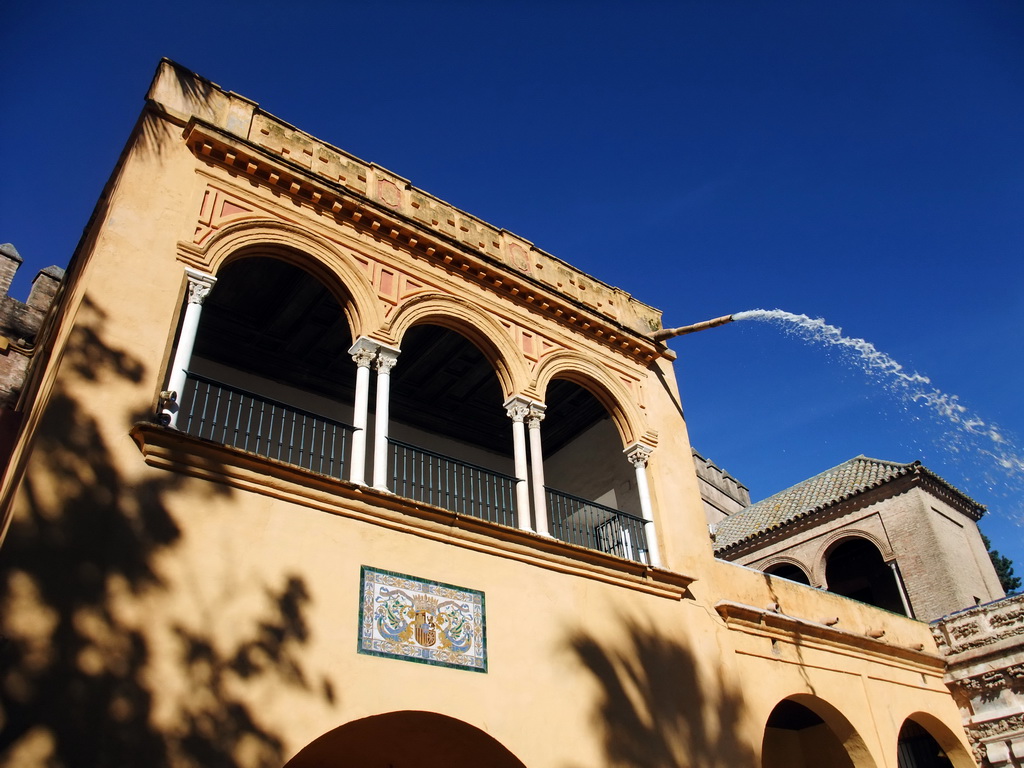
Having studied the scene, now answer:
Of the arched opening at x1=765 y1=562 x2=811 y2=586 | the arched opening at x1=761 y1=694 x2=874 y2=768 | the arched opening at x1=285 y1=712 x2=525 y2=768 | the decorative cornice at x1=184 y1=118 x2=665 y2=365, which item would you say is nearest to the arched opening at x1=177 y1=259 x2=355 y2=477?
the decorative cornice at x1=184 y1=118 x2=665 y2=365

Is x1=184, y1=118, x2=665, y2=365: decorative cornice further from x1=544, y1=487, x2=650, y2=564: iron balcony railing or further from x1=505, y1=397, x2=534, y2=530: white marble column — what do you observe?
x1=544, y1=487, x2=650, y2=564: iron balcony railing

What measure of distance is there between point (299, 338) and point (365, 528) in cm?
413

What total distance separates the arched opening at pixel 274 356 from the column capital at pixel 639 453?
3.51 meters

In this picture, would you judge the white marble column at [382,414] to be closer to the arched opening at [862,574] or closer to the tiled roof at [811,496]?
the tiled roof at [811,496]

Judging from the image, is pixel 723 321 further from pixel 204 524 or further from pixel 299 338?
pixel 204 524

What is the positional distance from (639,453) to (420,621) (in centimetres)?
432

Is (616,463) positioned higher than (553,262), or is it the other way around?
(553,262)

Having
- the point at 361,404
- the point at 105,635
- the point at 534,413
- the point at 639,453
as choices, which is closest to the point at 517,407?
the point at 534,413

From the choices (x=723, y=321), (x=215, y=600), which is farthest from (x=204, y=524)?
(x=723, y=321)

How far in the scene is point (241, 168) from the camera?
8.22m

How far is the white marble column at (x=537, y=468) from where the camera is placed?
853 cm

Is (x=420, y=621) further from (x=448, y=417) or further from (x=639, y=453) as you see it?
(x=448, y=417)

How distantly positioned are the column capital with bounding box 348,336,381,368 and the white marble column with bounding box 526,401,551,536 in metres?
2.02

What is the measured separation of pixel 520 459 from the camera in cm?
892
